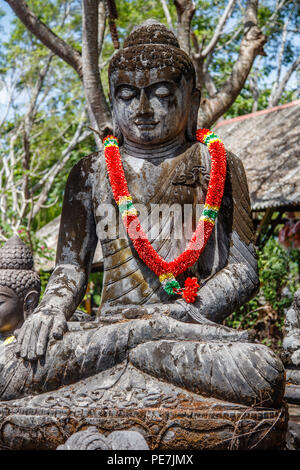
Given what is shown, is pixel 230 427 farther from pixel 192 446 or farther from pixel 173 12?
pixel 173 12

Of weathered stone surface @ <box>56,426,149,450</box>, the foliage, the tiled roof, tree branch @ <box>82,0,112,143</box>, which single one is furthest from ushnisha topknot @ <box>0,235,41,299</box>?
the foliage

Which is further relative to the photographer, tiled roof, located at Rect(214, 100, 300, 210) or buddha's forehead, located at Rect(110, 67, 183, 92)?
tiled roof, located at Rect(214, 100, 300, 210)

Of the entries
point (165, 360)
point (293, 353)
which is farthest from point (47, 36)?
point (165, 360)

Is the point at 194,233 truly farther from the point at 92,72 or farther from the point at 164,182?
the point at 92,72

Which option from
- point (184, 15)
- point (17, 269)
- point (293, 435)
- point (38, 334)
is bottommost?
point (293, 435)

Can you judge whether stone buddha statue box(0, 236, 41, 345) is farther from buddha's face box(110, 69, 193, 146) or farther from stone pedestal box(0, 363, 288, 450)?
buddha's face box(110, 69, 193, 146)

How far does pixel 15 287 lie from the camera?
431 cm

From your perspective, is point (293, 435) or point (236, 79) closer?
point (293, 435)

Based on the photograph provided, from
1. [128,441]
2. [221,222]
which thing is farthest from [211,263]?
[128,441]

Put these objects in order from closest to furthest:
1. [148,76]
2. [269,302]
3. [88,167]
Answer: [148,76] → [88,167] → [269,302]

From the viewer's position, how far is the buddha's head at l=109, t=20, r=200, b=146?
4.05m

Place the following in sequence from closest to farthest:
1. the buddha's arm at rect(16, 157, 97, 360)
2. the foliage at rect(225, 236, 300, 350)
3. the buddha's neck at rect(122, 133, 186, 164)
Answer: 1. the buddha's arm at rect(16, 157, 97, 360)
2. the buddha's neck at rect(122, 133, 186, 164)
3. the foliage at rect(225, 236, 300, 350)

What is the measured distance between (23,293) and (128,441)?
1.85 meters

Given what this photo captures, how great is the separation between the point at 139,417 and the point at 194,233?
4.42ft
